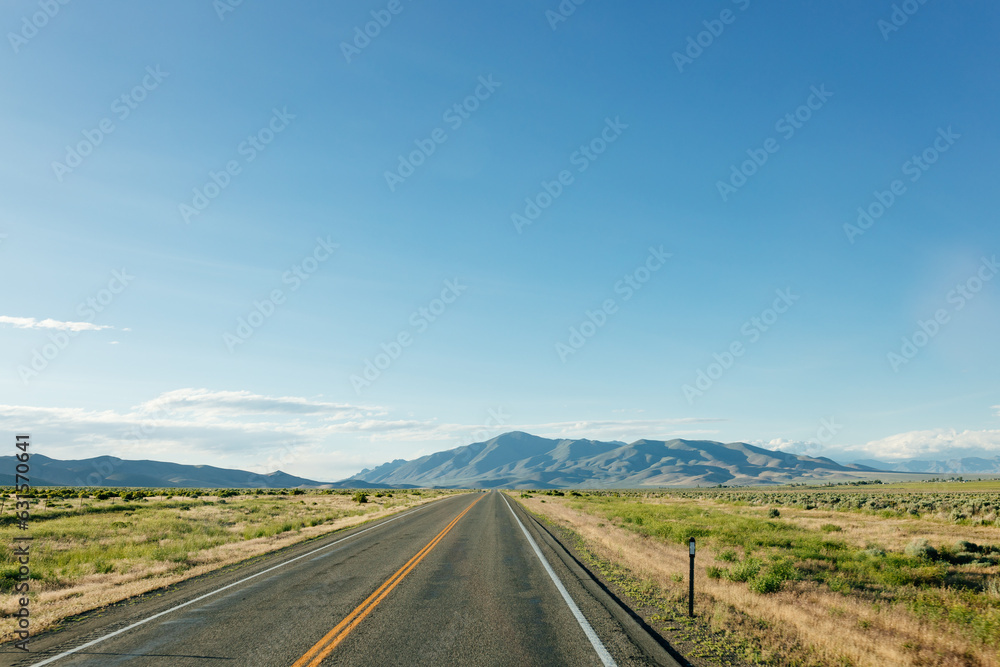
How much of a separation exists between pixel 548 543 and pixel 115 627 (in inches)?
557

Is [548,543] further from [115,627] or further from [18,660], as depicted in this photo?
[18,660]

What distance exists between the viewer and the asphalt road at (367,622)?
735 cm

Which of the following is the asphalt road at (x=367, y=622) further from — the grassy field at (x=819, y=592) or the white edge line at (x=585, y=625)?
the grassy field at (x=819, y=592)

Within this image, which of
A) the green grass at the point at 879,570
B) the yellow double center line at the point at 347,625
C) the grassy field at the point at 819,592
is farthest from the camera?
the green grass at the point at 879,570

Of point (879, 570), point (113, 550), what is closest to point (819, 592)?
point (879, 570)

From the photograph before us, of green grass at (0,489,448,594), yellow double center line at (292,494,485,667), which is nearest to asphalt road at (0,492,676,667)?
yellow double center line at (292,494,485,667)

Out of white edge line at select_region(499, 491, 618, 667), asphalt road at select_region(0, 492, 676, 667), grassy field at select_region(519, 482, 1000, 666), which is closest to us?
white edge line at select_region(499, 491, 618, 667)

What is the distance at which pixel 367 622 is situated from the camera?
893 cm

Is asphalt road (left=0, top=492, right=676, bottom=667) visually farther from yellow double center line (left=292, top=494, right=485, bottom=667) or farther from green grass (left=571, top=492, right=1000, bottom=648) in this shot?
green grass (left=571, top=492, right=1000, bottom=648)

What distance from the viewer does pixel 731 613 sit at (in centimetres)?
957

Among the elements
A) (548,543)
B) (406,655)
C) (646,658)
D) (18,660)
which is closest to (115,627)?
(18,660)

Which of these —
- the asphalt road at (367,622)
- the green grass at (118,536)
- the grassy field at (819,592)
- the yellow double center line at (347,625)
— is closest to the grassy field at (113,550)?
the green grass at (118,536)

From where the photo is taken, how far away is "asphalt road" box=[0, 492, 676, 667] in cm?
735

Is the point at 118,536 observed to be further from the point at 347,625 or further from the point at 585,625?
the point at 585,625
